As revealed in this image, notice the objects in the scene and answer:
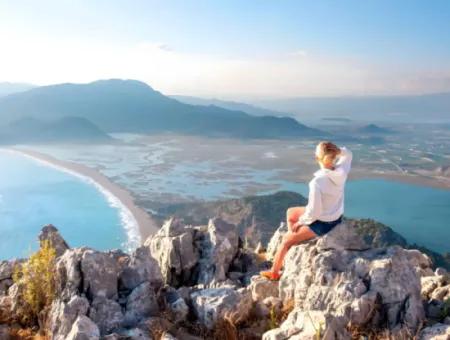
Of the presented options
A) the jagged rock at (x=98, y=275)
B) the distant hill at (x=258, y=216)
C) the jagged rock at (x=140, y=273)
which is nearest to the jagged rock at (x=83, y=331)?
the jagged rock at (x=98, y=275)

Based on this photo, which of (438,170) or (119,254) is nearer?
(119,254)

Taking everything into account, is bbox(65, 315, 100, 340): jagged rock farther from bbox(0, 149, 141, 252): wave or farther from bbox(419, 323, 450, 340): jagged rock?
bbox(0, 149, 141, 252): wave

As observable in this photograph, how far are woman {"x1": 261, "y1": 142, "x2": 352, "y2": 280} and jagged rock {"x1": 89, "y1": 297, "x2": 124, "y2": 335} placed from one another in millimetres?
2757

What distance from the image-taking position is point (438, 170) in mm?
178125

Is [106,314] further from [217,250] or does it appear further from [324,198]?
[324,198]

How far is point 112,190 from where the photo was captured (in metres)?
134

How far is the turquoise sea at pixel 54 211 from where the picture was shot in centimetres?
9006

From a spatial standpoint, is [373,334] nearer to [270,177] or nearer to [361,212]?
[361,212]

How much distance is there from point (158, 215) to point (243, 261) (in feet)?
318

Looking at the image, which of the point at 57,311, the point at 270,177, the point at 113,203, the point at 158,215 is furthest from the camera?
the point at 270,177

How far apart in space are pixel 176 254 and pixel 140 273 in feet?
5.83

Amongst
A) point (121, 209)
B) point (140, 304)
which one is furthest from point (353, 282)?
point (121, 209)

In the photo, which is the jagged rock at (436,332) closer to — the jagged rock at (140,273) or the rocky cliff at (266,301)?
the rocky cliff at (266,301)

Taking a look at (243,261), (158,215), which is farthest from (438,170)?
(243,261)
